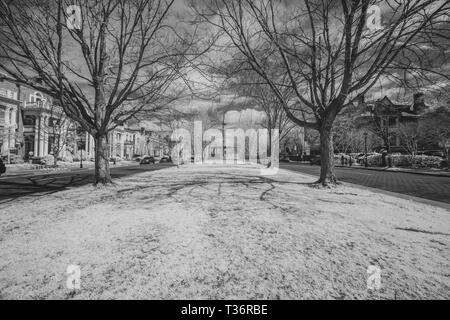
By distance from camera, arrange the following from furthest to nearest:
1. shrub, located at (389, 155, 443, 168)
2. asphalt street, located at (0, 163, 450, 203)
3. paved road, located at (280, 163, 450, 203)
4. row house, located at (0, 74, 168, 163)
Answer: row house, located at (0, 74, 168, 163)
shrub, located at (389, 155, 443, 168)
paved road, located at (280, 163, 450, 203)
asphalt street, located at (0, 163, 450, 203)

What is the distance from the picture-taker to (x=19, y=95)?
37.6m

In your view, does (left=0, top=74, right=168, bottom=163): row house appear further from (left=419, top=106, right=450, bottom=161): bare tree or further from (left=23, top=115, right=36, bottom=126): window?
(left=419, top=106, right=450, bottom=161): bare tree

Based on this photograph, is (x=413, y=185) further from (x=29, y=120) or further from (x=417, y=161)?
(x=29, y=120)

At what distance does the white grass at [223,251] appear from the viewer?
2.14 meters

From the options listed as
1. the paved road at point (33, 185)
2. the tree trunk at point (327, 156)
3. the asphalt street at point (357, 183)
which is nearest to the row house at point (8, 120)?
the paved road at point (33, 185)

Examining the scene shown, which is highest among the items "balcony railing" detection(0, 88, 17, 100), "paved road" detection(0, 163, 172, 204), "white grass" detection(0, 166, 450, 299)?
"balcony railing" detection(0, 88, 17, 100)

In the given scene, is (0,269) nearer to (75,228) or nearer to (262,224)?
(75,228)

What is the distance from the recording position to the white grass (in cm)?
214

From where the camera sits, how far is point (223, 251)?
9.46 feet

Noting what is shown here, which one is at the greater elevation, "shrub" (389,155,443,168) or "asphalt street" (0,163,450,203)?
"shrub" (389,155,443,168)

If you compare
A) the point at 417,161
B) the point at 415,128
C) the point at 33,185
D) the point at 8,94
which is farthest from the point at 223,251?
the point at 8,94

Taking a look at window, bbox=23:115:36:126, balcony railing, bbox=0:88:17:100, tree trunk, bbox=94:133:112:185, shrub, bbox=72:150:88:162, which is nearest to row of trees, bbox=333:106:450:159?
tree trunk, bbox=94:133:112:185

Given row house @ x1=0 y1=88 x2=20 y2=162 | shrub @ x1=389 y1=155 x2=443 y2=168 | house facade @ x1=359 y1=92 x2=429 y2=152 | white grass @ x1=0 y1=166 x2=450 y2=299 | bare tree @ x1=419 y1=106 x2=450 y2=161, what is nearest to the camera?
white grass @ x1=0 y1=166 x2=450 y2=299
